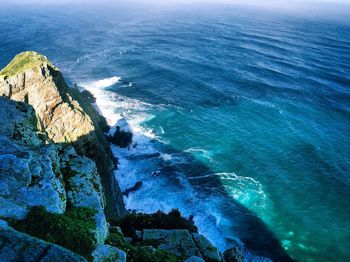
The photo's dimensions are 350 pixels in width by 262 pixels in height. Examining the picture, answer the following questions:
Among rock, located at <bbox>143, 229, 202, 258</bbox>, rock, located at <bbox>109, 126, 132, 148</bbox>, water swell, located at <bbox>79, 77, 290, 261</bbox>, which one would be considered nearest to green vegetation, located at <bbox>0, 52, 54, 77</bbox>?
rock, located at <bbox>109, 126, 132, 148</bbox>

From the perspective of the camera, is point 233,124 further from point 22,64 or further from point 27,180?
point 27,180

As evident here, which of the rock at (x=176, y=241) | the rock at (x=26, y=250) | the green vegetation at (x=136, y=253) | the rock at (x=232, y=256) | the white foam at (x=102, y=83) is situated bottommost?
the white foam at (x=102, y=83)

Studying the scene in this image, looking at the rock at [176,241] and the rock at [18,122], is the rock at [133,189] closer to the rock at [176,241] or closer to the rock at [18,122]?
the rock at [18,122]

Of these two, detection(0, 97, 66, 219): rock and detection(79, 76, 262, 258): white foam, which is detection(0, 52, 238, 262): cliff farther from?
detection(79, 76, 262, 258): white foam

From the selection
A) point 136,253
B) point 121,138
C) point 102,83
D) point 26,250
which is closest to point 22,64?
point 121,138

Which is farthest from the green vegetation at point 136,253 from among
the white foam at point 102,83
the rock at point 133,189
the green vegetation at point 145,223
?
the white foam at point 102,83

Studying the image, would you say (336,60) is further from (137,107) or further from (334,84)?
(137,107)
